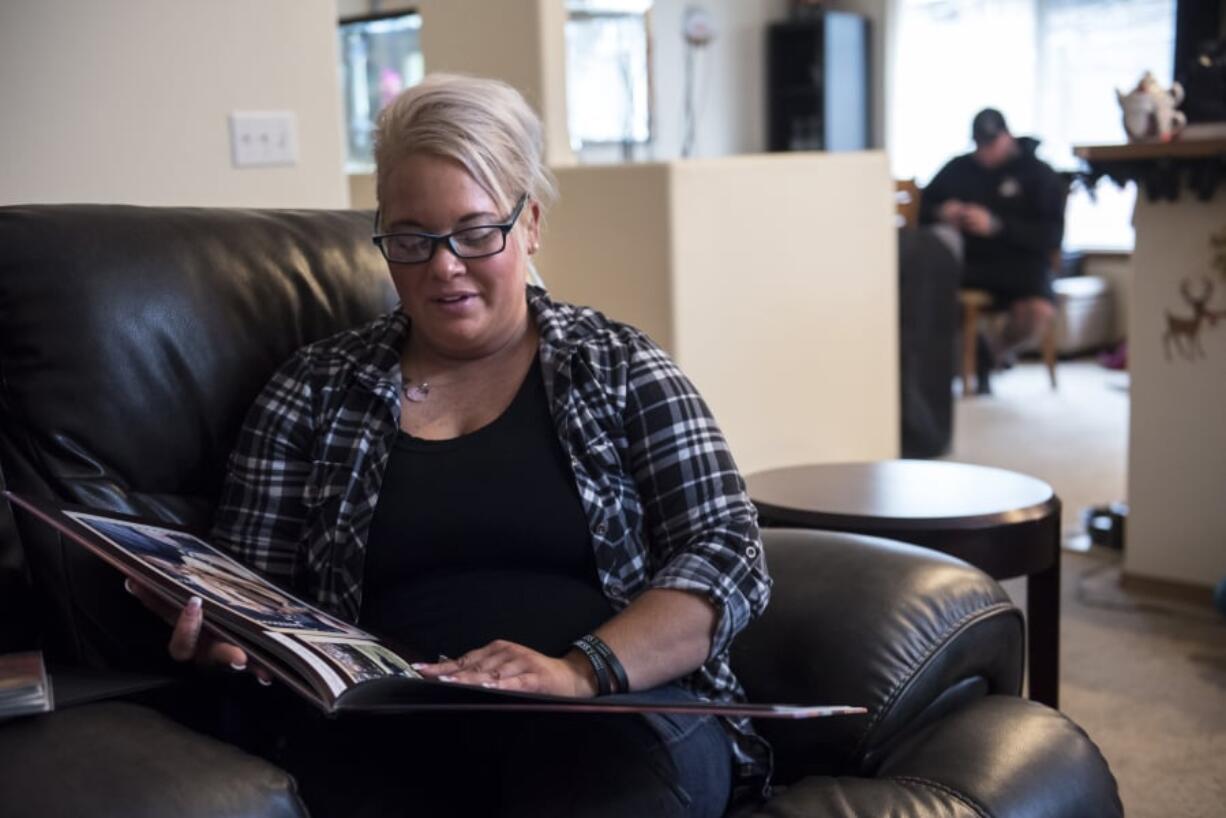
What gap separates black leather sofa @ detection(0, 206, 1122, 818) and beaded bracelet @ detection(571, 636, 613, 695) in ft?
0.61

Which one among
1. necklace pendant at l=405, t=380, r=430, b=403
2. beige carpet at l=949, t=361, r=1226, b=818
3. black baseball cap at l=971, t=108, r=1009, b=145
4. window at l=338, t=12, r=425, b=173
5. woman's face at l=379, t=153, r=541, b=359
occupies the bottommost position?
beige carpet at l=949, t=361, r=1226, b=818

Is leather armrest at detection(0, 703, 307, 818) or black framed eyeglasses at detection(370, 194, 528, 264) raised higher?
black framed eyeglasses at detection(370, 194, 528, 264)

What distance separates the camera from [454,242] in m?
1.39

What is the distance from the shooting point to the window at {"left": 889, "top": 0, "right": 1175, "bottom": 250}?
709cm

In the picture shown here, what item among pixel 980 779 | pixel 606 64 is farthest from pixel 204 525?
→ pixel 606 64

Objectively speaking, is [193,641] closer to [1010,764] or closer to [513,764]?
[513,764]

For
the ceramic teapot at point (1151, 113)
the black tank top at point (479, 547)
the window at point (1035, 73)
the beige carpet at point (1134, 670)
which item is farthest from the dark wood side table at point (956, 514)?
the window at point (1035, 73)

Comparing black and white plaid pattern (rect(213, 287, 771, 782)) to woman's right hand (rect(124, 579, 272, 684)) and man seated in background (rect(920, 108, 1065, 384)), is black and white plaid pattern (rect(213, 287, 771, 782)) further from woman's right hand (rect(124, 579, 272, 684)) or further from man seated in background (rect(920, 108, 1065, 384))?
man seated in background (rect(920, 108, 1065, 384))

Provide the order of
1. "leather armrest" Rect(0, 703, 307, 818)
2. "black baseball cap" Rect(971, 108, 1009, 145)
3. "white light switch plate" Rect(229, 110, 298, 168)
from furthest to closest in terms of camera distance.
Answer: "black baseball cap" Rect(971, 108, 1009, 145) → "white light switch plate" Rect(229, 110, 298, 168) → "leather armrest" Rect(0, 703, 307, 818)

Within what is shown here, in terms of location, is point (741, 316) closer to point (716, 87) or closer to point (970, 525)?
point (970, 525)

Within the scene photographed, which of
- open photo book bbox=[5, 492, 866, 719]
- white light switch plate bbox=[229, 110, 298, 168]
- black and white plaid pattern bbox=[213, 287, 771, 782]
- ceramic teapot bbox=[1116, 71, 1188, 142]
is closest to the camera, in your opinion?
open photo book bbox=[5, 492, 866, 719]

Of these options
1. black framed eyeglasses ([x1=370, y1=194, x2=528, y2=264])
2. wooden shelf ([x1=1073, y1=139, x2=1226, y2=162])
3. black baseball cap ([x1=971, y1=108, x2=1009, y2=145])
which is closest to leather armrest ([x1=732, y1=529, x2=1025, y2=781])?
black framed eyeglasses ([x1=370, y1=194, x2=528, y2=264])

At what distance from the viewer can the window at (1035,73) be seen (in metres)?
7.09

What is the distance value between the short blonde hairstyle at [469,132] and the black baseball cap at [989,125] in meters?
4.57
